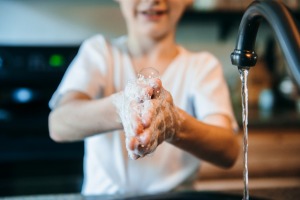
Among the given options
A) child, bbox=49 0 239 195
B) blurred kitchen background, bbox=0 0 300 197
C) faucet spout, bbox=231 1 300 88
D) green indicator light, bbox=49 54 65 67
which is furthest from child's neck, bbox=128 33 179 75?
green indicator light, bbox=49 54 65 67

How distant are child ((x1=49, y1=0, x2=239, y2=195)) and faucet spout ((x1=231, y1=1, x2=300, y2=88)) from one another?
0.22m

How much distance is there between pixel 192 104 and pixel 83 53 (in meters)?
0.29

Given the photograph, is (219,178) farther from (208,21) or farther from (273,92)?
(208,21)

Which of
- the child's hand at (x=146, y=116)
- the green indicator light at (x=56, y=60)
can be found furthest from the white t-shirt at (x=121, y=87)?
the green indicator light at (x=56, y=60)

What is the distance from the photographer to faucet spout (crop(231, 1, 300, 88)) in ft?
1.15

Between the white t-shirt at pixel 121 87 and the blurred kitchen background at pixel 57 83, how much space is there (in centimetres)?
79

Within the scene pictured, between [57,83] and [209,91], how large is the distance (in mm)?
1117

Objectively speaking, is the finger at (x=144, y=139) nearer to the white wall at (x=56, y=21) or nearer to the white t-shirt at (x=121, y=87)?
the white t-shirt at (x=121, y=87)

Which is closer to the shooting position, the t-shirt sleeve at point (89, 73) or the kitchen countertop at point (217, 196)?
the kitchen countertop at point (217, 196)

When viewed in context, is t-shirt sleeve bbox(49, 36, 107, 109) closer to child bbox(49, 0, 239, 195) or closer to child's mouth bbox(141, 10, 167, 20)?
child bbox(49, 0, 239, 195)

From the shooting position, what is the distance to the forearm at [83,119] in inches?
24.3

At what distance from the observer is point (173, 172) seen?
0.91 metres

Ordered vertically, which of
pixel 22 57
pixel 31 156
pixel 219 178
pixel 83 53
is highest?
pixel 22 57

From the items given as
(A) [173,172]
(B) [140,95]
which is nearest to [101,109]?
(B) [140,95]
